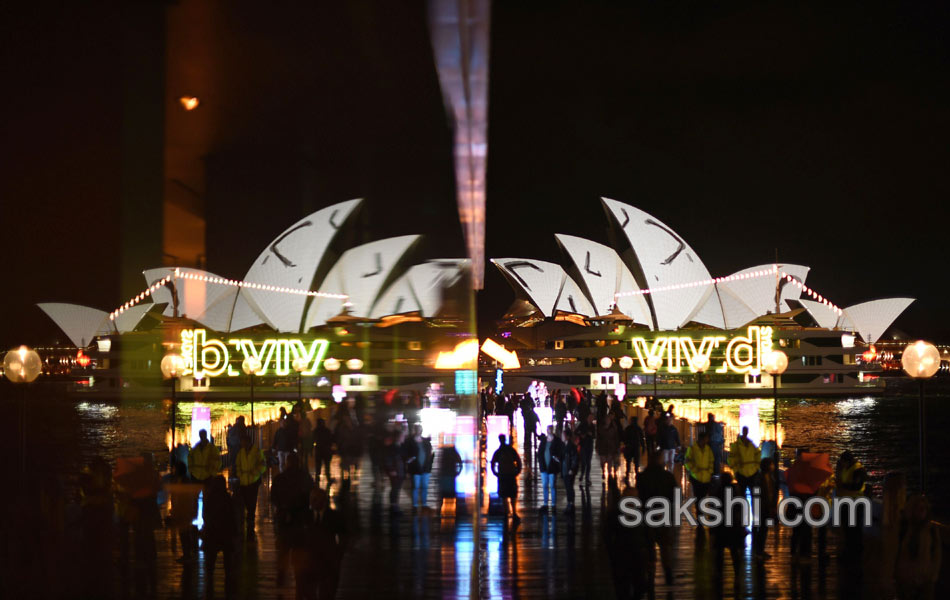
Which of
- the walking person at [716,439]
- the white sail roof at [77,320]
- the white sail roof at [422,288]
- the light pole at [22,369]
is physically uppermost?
the white sail roof at [77,320]

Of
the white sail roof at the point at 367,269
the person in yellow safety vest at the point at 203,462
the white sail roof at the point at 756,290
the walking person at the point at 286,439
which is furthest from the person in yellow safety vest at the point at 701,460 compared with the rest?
the white sail roof at the point at 756,290

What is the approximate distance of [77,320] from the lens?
52.9 m

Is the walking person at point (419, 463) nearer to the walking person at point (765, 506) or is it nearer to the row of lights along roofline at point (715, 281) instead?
the walking person at point (765, 506)

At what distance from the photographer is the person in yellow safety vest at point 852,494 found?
6.02 meters

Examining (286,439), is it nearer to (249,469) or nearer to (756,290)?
(249,469)

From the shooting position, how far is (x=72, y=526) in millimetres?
6598

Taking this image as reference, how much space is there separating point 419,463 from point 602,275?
156 feet

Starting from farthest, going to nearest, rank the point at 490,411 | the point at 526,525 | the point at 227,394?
the point at 227,394 → the point at 490,411 → the point at 526,525

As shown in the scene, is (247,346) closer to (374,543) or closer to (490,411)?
(490,411)

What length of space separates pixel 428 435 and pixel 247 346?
37.8ft

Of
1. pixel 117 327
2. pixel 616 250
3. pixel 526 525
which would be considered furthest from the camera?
pixel 616 250

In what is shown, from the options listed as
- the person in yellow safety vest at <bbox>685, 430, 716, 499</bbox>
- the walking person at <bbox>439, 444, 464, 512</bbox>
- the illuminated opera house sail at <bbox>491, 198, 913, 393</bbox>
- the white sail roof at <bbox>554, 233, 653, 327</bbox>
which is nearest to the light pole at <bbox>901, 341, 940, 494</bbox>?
the person in yellow safety vest at <bbox>685, 430, 716, 499</bbox>

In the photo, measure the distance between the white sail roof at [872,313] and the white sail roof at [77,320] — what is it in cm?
4871

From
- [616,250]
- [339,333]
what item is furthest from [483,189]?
[616,250]
